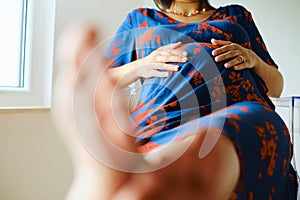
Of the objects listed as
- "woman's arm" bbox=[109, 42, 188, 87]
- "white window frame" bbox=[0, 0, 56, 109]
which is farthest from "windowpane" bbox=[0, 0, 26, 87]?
"woman's arm" bbox=[109, 42, 188, 87]

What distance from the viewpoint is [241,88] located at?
0.68 m

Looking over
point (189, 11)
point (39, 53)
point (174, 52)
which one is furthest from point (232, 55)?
point (39, 53)

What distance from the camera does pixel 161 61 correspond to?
69 centimetres

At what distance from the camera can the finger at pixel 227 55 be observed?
2.22ft

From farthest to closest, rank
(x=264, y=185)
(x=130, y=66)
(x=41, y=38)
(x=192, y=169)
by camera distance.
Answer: (x=41, y=38)
(x=130, y=66)
(x=264, y=185)
(x=192, y=169)

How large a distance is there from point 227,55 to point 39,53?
767 millimetres

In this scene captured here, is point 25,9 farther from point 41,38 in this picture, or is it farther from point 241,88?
point 241,88

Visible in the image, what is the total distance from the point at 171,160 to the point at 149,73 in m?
0.38

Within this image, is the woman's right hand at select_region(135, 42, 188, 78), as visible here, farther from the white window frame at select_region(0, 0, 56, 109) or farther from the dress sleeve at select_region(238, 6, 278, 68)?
the white window frame at select_region(0, 0, 56, 109)

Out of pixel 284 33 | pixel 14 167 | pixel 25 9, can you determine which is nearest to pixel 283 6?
pixel 284 33

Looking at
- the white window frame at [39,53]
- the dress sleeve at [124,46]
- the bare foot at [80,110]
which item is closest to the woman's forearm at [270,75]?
the dress sleeve at [124,46]

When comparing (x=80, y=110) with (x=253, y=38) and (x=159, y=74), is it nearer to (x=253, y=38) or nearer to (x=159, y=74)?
(x=159, y=74)

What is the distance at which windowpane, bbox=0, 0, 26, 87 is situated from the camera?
1.19m

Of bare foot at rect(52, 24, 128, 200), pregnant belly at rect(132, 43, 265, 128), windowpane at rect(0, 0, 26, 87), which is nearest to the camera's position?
bare foot at rect(52, 24, 128, 200)
